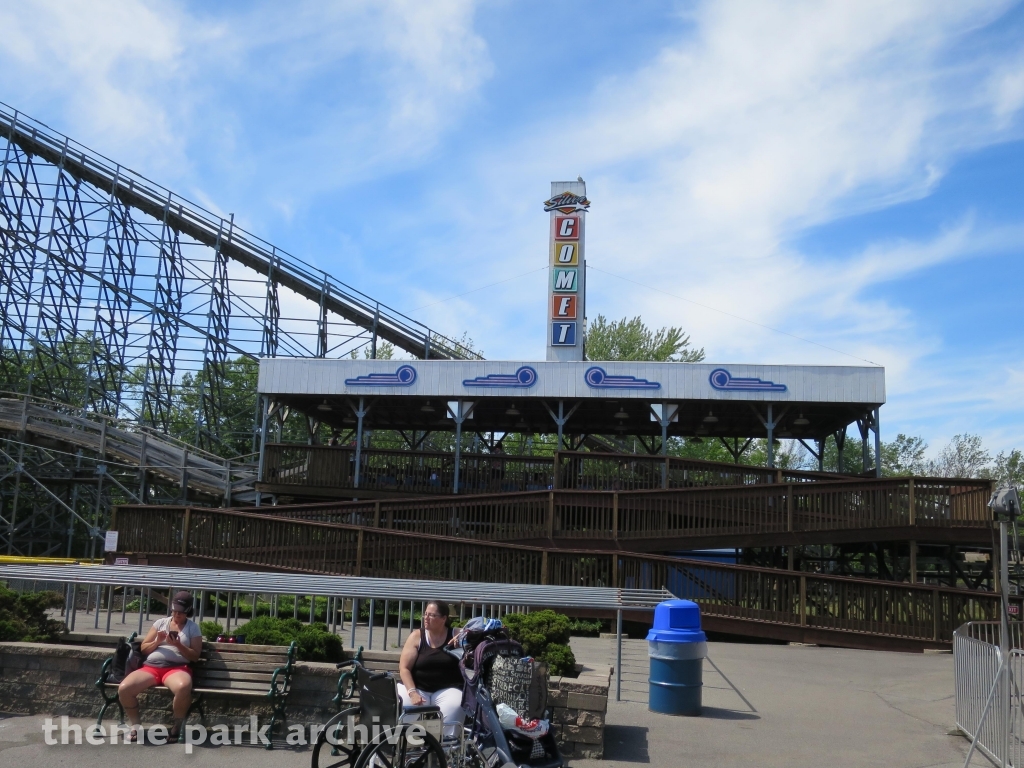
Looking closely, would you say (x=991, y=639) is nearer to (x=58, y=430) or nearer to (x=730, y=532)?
(x=730, y=532)

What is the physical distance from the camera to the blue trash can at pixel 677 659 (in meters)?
9.34

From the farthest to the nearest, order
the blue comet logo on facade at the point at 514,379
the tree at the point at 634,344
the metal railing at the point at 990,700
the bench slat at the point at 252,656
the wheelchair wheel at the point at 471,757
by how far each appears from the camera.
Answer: the tree at the point at 634,344 → the blue comet logo on facade at the point at 514,379 → the bench slat at the point at 252,656 → the metal railing at the point at 990,700 → the wheelchair wheel at the point at 471,757

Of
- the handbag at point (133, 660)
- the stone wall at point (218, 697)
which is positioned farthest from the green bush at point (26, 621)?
the handbag at point (133, 660)

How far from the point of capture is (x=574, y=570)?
55.9ft

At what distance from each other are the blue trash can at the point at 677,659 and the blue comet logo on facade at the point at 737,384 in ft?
49.2

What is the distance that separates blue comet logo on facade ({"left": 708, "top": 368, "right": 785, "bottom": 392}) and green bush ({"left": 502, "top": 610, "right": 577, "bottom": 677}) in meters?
15.5

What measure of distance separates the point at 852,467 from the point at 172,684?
50655mm

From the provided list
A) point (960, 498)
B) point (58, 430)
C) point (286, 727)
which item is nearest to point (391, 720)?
point (286, 727)

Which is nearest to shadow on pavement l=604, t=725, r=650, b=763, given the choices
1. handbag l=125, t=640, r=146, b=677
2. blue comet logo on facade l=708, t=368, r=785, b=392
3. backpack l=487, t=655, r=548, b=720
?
backpack l=487, t=655, r=548, b=720

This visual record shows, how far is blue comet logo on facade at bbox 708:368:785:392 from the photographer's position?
23891mm

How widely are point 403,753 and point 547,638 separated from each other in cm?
304

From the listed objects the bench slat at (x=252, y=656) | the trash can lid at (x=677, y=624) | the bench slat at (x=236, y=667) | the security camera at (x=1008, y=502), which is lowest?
the bench slat at (x=236, y=667)

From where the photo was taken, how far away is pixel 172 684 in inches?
310

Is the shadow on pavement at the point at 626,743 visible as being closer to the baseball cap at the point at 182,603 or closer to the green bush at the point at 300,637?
the green bush at the point at 300,637
